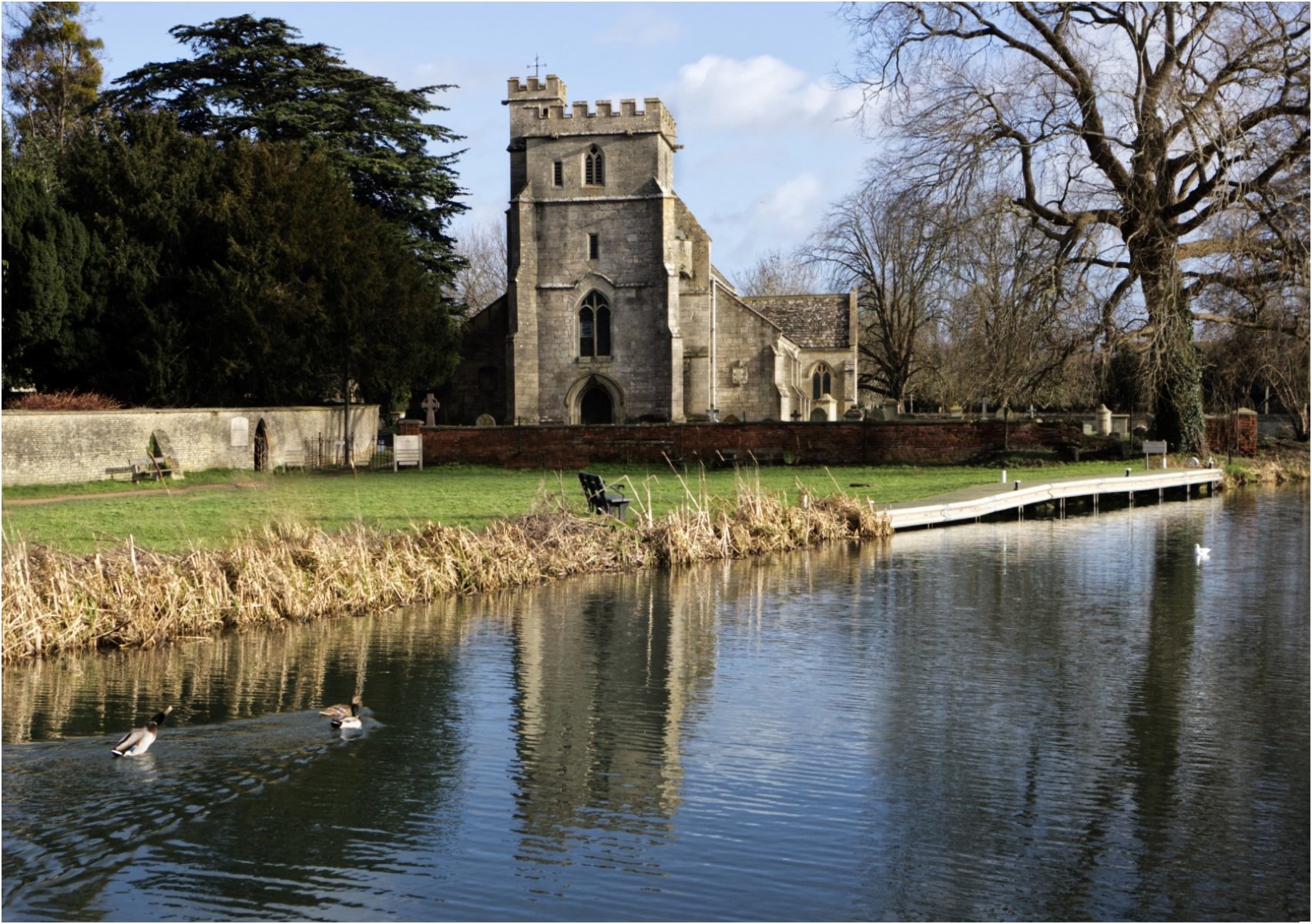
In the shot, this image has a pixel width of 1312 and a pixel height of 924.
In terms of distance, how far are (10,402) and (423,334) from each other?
12541 mm

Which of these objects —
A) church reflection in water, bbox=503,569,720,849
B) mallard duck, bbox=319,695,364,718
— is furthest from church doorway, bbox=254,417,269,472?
mallard duck, bbox=319,695,364,718

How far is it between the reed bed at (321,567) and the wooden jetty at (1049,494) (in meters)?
3.48

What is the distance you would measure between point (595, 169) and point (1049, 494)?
2565 centimetres

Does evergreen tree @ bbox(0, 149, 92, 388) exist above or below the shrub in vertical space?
above

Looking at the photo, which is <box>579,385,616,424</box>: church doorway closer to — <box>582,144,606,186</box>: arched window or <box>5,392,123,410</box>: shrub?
<box>582,144,606,186</box>: arched window

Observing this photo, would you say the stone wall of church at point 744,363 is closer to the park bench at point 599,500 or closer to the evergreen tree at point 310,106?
the evergreen tree at point 310,106

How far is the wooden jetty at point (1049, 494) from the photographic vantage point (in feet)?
77.9

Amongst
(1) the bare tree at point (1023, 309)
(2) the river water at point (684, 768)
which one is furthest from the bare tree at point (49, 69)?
(2) the river water at point (684, 768)

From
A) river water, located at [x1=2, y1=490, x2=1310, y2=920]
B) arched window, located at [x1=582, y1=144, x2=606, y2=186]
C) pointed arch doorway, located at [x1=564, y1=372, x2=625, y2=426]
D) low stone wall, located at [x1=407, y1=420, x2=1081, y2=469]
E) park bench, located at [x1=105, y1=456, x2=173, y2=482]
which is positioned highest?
arched window, located at [x1=582, y1=144, x2=606, y2=186]

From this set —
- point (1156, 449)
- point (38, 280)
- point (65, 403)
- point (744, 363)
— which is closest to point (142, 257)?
point (38, 280)

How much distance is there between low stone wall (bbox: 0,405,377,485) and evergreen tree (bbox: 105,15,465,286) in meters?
10.0

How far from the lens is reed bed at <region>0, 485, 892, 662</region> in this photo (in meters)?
12.9

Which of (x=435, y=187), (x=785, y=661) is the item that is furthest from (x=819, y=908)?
(x=435, y=187)

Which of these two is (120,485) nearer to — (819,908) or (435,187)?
(435,187)
